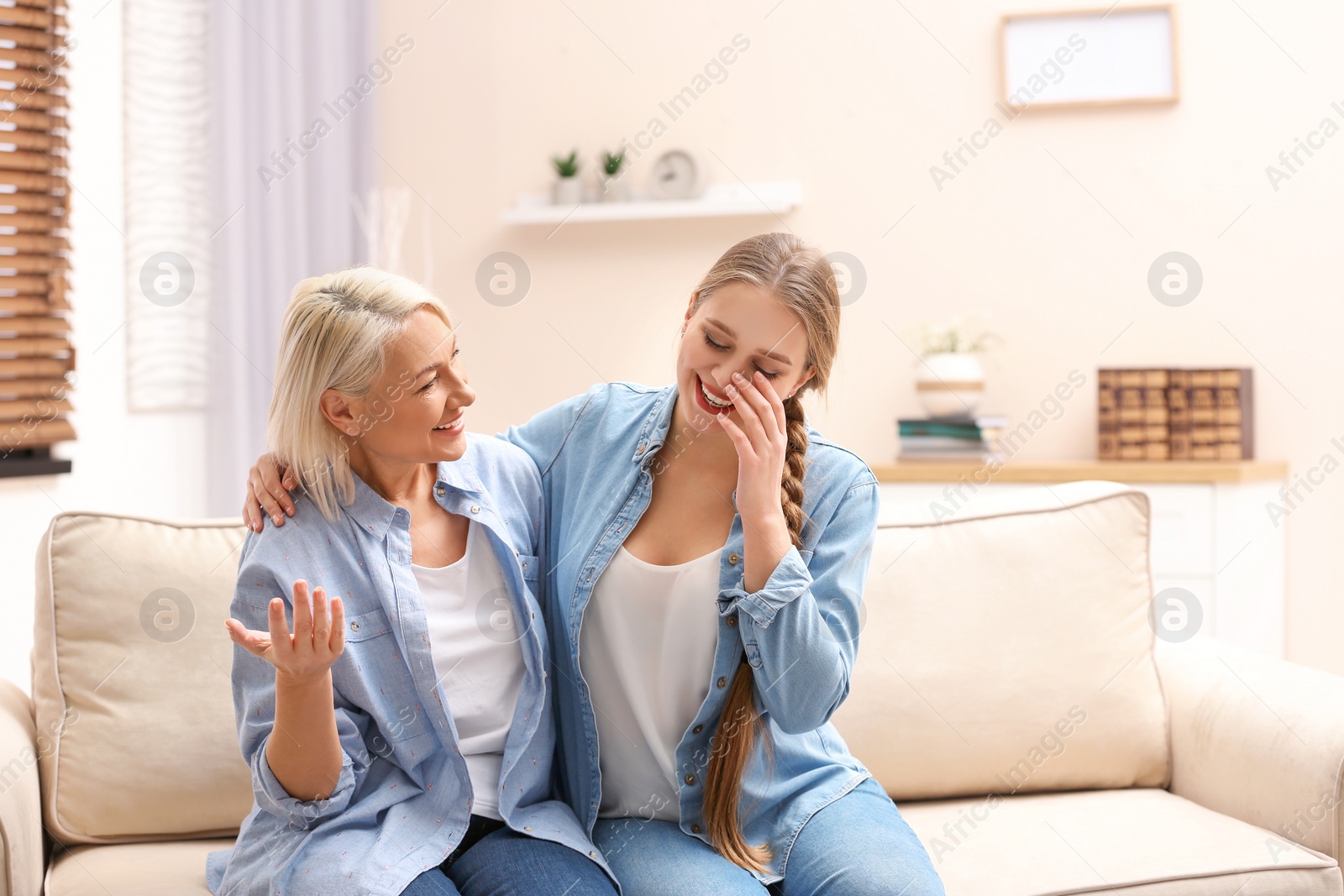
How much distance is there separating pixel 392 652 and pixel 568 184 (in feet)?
8.19

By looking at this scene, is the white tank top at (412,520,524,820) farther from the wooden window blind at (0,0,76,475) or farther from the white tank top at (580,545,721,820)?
the wooden window blind at (0,0,76,475)

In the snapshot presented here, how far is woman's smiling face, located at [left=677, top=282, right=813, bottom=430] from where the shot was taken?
1450 mm

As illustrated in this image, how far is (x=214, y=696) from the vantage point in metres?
1.75

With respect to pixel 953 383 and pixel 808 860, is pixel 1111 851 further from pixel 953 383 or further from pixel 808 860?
pixel 953 383

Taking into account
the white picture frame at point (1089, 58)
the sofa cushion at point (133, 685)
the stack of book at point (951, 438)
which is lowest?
the sofa cushion at point (133, 685)

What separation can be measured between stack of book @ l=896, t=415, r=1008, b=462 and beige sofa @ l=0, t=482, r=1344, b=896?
1212 millimetres

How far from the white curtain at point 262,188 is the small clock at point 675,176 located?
0.98 meters

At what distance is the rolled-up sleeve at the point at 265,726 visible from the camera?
1314 mm

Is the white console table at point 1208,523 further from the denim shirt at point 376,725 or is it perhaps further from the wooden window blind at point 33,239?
the wooden window blind at point 33,239

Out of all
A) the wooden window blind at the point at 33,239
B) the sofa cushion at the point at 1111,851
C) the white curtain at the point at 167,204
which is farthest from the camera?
the white curtain at the point at 167,204

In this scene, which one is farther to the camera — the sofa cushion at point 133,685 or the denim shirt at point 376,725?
the sofa cushion at point 133,685

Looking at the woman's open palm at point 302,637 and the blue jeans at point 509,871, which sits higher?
the woman's open palm at point 302,637

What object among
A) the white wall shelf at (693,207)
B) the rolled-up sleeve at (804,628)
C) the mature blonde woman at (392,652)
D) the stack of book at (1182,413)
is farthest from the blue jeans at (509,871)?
the white wall shelf at (693,207)

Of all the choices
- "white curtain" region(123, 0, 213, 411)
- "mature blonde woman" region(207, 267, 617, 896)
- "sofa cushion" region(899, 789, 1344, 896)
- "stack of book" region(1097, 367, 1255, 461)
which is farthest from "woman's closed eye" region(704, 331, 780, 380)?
"white curtain" region(123, 0, 213, 411)
